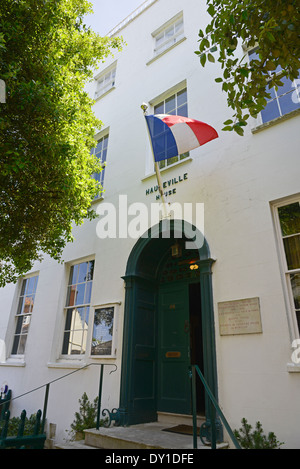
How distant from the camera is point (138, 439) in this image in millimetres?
4578

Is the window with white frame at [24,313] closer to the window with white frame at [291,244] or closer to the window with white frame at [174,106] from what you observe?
the window with white frame at [174,106]

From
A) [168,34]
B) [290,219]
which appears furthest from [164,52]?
[290,219]

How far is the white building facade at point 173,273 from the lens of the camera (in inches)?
179

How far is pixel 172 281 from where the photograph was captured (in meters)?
6.86

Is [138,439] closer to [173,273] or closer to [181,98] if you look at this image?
[173,273]

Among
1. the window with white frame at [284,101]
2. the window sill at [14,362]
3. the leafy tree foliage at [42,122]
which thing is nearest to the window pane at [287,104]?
the window with white frame at [284,101]

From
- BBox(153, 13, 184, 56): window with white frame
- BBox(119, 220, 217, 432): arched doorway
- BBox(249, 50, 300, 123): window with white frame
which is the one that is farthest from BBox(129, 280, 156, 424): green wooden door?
BBox(153, 13, 184, 56): window with white frame

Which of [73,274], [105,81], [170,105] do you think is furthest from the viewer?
[105,81]

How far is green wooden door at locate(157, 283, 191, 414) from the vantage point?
236 inches

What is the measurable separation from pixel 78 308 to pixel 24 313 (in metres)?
2.62

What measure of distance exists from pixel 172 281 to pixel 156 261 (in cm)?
57

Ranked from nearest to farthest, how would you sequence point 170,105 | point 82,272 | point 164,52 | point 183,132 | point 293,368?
point 293,368, point 183,132, point 170,105, point 82,272, point 164,52
